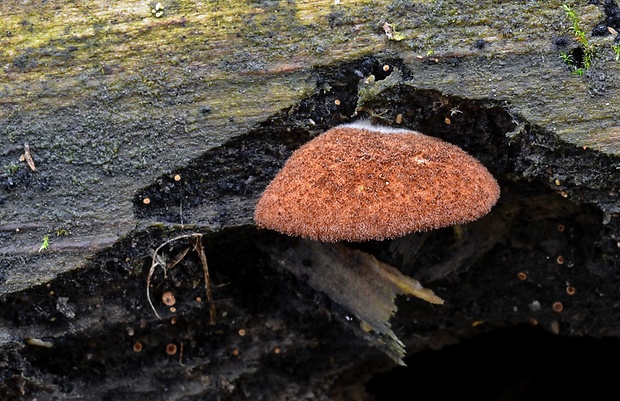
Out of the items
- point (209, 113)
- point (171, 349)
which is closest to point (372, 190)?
point (209, 113)

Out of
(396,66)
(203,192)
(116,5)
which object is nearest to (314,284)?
(203,192)

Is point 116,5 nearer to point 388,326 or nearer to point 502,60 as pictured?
point 502,60

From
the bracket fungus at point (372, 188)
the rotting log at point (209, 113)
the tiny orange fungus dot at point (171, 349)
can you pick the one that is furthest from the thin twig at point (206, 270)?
the bracket fungus at point (372, 188)

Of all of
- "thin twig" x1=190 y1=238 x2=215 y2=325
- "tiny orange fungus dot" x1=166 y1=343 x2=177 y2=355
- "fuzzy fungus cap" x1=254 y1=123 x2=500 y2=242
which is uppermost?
"fuzzy fungus cap" x1=254 y1=123 x2=500 y2=242

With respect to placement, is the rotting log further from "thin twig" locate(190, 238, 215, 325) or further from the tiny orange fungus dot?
the tiny orange fungus dot

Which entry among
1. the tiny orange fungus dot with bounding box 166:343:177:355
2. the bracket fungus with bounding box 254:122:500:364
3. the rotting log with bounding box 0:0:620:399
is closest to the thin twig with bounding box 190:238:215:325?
the rotting log with bounding box 0:0:620:399

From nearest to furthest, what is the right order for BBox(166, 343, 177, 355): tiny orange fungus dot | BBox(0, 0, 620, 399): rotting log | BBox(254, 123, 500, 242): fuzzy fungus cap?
1. BBox(254, 123, 500, 242): fuzzy fungus cap
2. BBox(0, 0, 620, 399): rotting log
3. BBox(166, 343, 177, 355): tiny orange fungus dot

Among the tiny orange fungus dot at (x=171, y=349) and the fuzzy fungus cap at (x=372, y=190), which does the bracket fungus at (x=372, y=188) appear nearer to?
the fuzzy fungus cap at (x=372, y=190)
